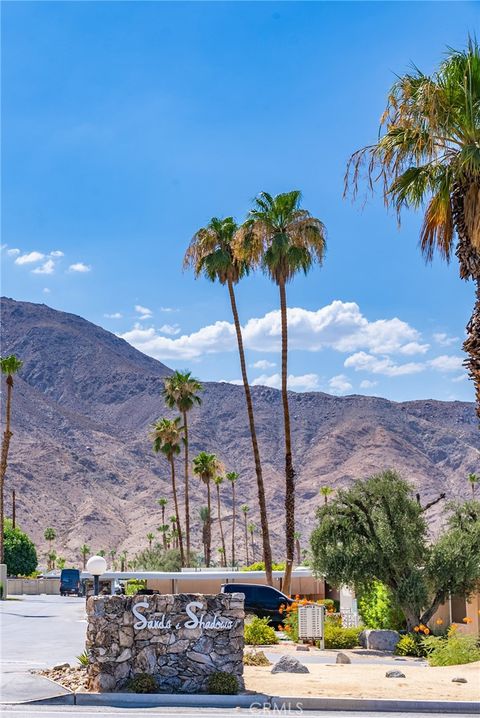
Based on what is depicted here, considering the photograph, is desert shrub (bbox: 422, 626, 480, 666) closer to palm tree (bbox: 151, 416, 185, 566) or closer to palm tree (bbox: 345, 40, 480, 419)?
palm tree (bbox: 345, 40, 480, 419)

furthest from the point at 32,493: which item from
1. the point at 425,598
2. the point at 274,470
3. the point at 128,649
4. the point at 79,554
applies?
the point at 128,649

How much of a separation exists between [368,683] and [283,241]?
25.5m

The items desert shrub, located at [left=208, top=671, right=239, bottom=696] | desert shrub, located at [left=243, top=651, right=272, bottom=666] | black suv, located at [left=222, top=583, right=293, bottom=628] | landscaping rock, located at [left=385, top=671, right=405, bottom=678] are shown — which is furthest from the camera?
black suv, located at [left=222, top=583, right=293, bottom=628]

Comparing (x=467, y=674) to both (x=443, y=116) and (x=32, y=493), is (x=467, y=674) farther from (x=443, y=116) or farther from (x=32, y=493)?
(x=32, y=493)

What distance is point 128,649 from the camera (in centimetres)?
1600

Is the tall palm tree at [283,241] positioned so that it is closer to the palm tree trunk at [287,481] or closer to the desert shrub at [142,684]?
the palm tree trunk at [287,481]

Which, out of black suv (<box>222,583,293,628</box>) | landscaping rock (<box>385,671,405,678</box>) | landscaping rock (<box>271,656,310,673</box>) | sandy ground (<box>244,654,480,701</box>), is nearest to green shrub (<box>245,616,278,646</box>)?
black suv (<box>222,583,293,628</box>)

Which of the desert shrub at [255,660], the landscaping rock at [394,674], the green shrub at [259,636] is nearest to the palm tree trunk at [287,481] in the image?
the green shrub at [259,636]

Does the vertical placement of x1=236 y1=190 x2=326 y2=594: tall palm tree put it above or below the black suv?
above

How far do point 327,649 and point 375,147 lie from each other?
15.2 m

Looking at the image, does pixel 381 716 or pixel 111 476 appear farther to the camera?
pixel 111 476

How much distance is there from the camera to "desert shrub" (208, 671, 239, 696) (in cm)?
1553

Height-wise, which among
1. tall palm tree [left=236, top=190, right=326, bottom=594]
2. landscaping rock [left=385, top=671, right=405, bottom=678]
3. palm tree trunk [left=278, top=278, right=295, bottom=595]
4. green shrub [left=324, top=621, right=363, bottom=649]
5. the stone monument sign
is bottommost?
green shrub [left=324, top=621, right=363, bottom=649]

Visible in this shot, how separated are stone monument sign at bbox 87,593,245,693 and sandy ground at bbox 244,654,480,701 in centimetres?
97
